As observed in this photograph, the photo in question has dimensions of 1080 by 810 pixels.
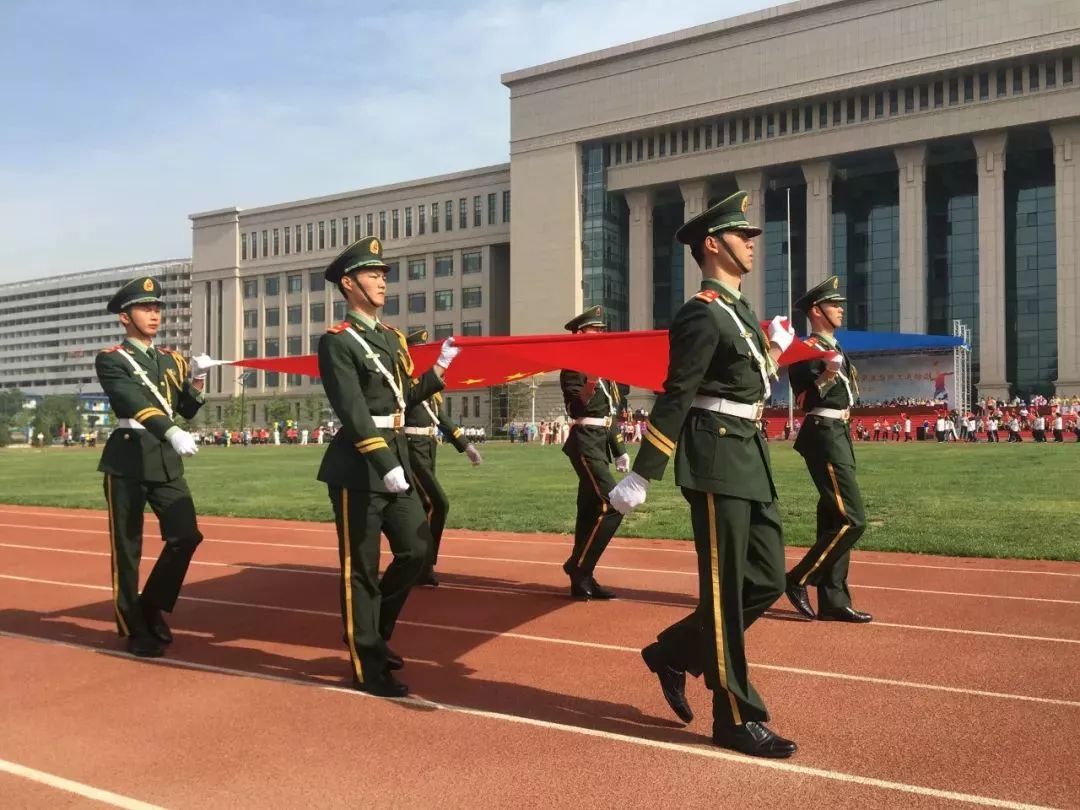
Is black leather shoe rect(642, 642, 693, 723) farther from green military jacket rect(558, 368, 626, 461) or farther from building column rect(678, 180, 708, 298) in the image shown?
building column rect(678, 180, 708, 298)

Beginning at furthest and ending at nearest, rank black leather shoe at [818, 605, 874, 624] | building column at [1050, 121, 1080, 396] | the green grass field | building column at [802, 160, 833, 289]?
building column at [802, 160, 833, 289], building column at [1050, 121, 1080, 396], the green grass field, black leather shoe at [818, 605, 874, 624]

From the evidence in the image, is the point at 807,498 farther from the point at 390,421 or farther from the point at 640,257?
the point at 640,257

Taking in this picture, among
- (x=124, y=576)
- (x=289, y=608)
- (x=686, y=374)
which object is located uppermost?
(x=686, y=374)

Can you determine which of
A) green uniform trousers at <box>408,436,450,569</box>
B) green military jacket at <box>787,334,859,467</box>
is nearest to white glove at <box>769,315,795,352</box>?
green military jacket at <box>787,334,859,467</box>

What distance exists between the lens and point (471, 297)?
81.8 metres

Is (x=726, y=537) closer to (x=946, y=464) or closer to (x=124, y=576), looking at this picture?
(x=124, y=576)

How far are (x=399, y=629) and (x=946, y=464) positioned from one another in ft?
67.6

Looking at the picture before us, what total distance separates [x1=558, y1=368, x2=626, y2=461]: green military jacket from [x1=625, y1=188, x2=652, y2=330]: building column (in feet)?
203

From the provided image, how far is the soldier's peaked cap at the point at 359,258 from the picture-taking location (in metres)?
5.25

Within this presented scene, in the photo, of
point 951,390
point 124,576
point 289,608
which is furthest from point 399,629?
point 951,390

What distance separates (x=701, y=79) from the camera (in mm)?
64438

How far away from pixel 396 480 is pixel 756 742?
82.6 inches

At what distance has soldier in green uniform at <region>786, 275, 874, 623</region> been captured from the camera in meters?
6.58

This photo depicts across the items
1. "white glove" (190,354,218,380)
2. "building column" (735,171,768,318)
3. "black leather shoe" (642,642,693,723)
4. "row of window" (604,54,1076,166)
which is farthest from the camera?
"building column" (735,171,768,318)
